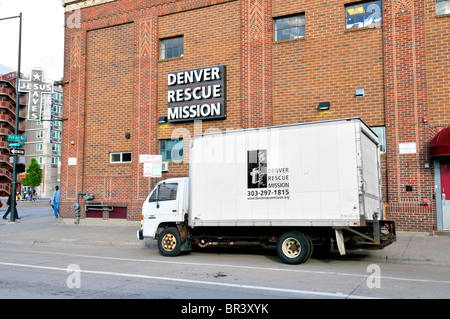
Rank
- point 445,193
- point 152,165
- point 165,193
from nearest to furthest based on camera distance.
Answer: point 165,193 < point 445,193 < point 152,165

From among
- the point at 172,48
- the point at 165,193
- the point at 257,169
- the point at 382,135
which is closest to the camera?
the point at 257,169

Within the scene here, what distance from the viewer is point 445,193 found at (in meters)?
13.5

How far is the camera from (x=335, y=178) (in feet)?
30.8

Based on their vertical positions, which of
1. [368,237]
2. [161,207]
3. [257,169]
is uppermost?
[257,169]

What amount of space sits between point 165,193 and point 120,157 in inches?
331

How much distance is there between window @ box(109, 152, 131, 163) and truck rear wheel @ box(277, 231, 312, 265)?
36.7 feet

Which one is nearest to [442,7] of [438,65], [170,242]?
[438,65]

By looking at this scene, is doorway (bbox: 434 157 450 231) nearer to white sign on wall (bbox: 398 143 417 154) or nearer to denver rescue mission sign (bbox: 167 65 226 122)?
white sign on wall (bbox: 398 143 417 154)

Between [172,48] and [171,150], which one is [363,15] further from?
[171,150]

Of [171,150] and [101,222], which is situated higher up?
[171,150]

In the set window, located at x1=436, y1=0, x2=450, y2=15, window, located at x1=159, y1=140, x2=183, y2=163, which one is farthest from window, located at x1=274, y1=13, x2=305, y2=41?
window, located at x1=159, y1=140, x2=183, y2=163

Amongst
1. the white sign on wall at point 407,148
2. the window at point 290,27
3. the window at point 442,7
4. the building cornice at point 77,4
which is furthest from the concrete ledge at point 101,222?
the window at point 442,7

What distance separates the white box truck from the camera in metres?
9.39
